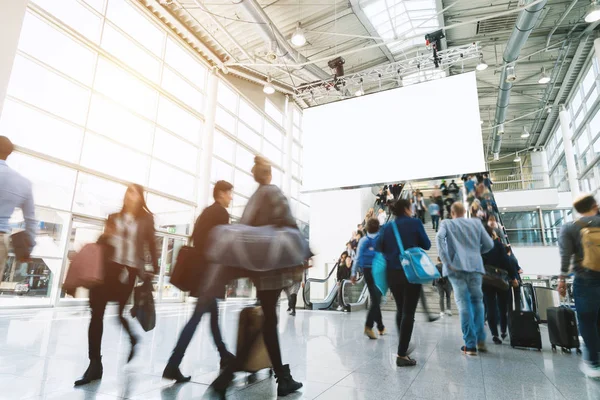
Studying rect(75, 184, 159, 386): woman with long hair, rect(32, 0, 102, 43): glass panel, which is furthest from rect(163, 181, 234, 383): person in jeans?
rect(32, 0, 102, 43): glass panel

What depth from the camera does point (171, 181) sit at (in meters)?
11.8

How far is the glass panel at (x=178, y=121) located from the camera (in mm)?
11581

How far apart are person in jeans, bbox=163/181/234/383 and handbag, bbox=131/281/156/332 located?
14.7 inches

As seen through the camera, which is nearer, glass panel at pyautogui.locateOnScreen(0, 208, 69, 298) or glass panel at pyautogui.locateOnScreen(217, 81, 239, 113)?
glass panel at pyautogui.locateOnScreen(0, 208, 69, 298)

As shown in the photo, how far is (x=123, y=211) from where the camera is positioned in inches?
106

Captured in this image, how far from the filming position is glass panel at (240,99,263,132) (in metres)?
15.3

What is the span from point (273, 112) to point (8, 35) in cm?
1118

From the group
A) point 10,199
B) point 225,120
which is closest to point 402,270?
point 10,199

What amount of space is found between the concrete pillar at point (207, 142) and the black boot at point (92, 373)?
33.4ft

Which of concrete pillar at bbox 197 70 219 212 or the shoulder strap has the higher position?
concrete pillar at bbox 197 70 219 212

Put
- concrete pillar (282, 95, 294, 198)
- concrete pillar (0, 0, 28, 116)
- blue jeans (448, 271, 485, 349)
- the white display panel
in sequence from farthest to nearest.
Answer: concrete pillar (282, 95, 294, 198) → the white display panel → concrete pillar (0, 0, 28, 116) → blue jeans (448, 271, 485, 349)

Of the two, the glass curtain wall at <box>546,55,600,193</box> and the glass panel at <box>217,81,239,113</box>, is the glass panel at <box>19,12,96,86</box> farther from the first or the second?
the glass curtain wall at <box>546,55,600,193</box>

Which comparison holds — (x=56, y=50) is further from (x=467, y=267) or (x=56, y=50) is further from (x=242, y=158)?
(x=467, y=267)

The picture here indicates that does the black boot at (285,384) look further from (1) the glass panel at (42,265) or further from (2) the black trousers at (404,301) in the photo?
(1) the glass panel at (42,265)
